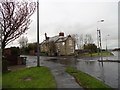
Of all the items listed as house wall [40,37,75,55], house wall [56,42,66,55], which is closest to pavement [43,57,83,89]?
house wall [40,37,75,55]

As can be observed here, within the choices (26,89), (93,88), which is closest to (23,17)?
(26,89)

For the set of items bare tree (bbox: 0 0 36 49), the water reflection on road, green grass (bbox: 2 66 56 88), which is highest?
bare tree (bbox: 0 0 36 49)

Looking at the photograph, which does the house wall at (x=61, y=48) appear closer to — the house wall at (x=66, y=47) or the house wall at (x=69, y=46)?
the house wall at (x=66, y=47)

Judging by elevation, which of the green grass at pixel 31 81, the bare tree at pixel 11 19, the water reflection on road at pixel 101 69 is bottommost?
the water reflection on road at pixel 101 69

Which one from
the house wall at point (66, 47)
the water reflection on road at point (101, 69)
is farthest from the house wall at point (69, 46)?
the water reflection on road at point (101, 69)

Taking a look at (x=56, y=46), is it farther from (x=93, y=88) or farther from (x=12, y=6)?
(x=93, y=88)

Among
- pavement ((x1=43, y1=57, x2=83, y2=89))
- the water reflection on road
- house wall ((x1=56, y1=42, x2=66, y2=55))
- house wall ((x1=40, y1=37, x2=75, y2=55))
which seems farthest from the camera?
house wall ((x1=56, y1=42, x2=66, y2=55))

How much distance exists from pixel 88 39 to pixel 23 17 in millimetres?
58989

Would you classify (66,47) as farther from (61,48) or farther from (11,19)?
(11,19)

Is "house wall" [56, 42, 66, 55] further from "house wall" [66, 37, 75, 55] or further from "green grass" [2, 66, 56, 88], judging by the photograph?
"green grass" [2, 66, 56, 88]

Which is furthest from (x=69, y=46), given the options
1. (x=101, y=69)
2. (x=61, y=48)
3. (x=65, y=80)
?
(x=65, y=80)

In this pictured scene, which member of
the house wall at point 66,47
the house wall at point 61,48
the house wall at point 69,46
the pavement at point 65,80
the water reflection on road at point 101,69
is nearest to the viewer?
the pavement at point 65,80

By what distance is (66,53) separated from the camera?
170ft

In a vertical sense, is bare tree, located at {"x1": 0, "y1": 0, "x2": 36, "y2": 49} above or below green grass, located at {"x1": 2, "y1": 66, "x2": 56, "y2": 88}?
above
